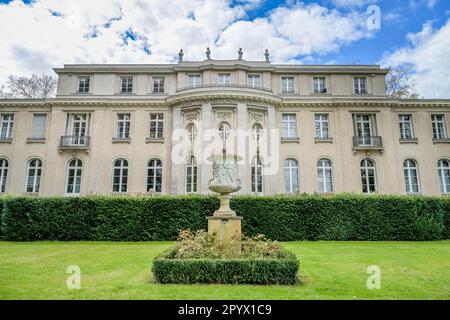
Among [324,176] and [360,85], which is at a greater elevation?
[360,85]

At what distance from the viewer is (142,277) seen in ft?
23.6

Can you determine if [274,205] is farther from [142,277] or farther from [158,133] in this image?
[158,133]

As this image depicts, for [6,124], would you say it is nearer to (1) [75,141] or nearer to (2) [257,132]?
(1) [75,141]

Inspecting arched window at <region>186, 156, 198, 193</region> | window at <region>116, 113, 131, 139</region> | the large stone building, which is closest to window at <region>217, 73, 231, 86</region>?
the large stone building

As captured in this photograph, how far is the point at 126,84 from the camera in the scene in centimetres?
2533

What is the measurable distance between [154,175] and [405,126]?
71.8 ft

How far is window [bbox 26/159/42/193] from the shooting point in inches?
937

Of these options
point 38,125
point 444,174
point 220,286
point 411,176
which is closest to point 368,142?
point 411,176

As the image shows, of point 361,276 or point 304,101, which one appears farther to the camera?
point 304,101

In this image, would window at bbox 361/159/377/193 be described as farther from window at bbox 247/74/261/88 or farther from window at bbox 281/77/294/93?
window at bbox 247/74/261/88

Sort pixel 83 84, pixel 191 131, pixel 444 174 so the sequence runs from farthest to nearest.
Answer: pixel 83 84 < pixel 444 174 < pixel 191 131

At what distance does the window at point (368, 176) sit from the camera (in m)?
23.3
